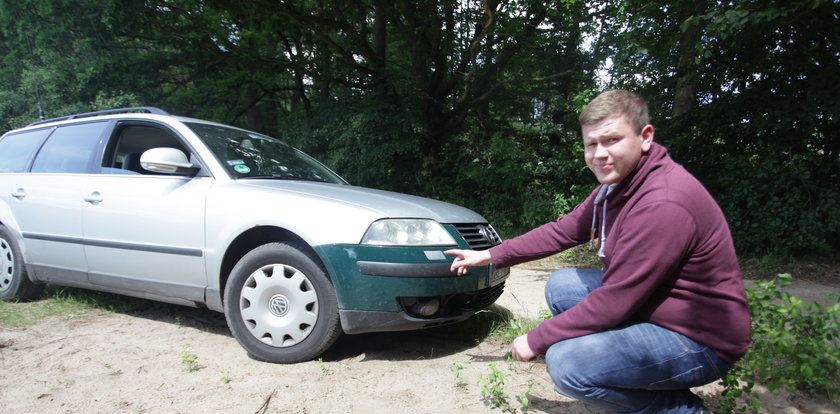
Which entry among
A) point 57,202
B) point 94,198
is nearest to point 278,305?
point 94,198

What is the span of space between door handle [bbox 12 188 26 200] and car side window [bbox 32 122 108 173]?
0.19m

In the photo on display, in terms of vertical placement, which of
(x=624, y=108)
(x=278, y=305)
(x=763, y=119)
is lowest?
(x=278, y=305)

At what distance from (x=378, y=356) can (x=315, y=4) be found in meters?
8.94

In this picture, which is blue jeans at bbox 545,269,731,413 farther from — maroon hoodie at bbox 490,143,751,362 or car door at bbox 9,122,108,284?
car door at bbox 9,122,108,284

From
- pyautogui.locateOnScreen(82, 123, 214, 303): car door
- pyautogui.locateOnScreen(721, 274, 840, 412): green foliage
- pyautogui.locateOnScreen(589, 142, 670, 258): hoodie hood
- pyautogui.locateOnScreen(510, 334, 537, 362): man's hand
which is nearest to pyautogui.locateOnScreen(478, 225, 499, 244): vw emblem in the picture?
pyautogui.locateOnScreen(589, 142, 670, 258): hoodie hood

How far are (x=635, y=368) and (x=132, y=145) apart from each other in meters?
3.69

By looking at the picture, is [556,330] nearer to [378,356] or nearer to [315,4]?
[378,356]

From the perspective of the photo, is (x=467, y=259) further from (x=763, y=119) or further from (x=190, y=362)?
(x=763, y=119)

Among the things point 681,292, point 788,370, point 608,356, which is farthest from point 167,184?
point 788,370

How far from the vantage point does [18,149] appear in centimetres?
395

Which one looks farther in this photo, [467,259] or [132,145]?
[132,145]

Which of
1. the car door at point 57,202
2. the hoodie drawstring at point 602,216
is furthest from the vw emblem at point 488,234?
the car door at point 57,202

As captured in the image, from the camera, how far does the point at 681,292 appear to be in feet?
5.16

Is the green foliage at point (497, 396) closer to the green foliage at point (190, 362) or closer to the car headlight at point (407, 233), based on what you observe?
the car headlight at point (407, 233)
